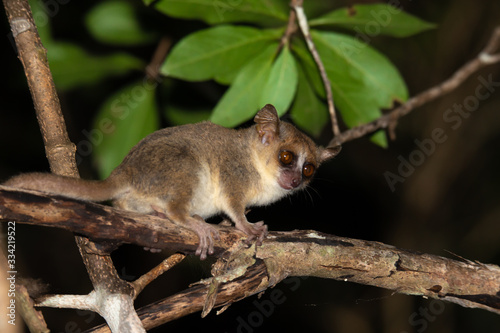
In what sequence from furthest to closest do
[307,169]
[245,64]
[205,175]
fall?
[307,169], [245,64], [205,175]

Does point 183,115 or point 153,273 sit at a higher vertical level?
point 183,115

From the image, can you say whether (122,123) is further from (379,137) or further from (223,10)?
(379,137)

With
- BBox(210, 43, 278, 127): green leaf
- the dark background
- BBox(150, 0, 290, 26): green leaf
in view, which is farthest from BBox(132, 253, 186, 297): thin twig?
the dark background

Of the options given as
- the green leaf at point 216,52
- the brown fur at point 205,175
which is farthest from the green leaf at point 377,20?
the brown fur at point 205,175

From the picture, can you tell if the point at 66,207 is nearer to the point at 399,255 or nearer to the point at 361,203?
the point at 399,255

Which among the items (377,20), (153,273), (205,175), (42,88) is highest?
(42,88)

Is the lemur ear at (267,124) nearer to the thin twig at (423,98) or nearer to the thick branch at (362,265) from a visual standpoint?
the thin twig at (423,98)

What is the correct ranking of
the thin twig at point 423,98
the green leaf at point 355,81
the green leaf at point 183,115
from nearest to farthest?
the thin twig at point 423,98 → the green leaf at point 355,81 → the green leaf at point 183,115

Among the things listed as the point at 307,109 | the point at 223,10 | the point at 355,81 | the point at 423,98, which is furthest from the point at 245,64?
the point at 423,98
